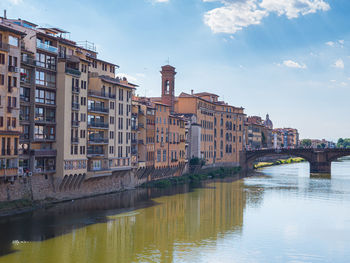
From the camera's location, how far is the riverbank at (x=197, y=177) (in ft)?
228

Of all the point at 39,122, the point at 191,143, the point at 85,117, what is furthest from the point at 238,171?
the point at 39,122

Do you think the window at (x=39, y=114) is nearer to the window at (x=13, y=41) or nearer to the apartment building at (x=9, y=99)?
the apartment building at (x=9, y=99)

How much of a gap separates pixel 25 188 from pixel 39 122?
687cm

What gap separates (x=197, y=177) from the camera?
83438 mm

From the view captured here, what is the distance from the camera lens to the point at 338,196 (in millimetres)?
64500

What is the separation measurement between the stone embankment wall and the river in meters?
1.49

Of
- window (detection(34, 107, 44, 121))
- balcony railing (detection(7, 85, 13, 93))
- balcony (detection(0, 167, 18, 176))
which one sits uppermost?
balcony railing (detection(7, 85, 13, 93))

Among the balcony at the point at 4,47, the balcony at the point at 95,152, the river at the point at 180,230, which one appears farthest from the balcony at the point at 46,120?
the river at the point at 180,230

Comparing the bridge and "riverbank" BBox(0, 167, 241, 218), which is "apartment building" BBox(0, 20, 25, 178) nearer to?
"riverbank" BBox(0, 167, 241, 218)

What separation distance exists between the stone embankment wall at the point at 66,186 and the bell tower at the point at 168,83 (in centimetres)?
2429

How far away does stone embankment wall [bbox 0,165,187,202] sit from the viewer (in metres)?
43.7

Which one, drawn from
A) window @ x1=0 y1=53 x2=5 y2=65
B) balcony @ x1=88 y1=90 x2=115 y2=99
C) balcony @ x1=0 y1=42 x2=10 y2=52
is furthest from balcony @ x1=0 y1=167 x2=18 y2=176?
balcony @ x1=88 y1=90 x2=115 y2=99

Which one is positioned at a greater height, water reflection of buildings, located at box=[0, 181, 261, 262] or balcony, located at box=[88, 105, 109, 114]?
balcony, located at box=[88, 105, 109, 114]

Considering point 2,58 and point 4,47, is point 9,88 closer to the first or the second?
point 2,58
